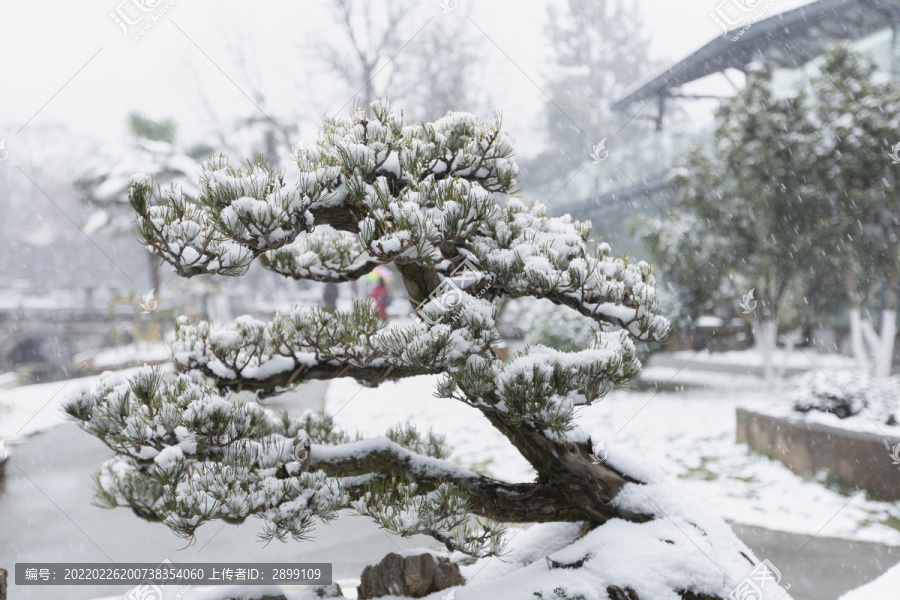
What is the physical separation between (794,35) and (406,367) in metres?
6.07

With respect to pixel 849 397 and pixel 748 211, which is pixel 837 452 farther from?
pixel 748 211

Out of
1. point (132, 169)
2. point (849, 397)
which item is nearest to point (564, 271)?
point (849, 397)

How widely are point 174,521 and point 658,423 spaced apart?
4.38 metres

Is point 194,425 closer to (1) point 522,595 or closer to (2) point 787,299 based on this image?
(1) point 522,595

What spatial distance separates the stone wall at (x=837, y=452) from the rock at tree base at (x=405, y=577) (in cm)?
259

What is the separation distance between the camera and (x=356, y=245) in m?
1.65

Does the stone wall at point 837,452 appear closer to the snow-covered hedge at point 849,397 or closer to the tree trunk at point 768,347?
the snow-covered hedge at point 849,397

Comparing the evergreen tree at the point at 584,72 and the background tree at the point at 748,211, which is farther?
the evergreen tree at the point at 584,72

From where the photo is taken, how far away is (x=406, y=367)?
1.47m

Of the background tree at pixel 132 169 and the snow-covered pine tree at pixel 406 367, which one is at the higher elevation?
the background tree at pixel 132 169

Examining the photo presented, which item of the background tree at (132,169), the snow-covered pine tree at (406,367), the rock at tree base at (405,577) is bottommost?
the rock at tree base at (405,577)

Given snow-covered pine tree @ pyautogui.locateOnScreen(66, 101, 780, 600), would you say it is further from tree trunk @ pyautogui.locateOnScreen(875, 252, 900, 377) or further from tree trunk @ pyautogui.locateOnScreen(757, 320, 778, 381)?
tree trunk @ pyautogui.locateOnScreen(757, 320, 778, 381)

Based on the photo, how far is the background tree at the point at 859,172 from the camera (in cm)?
438

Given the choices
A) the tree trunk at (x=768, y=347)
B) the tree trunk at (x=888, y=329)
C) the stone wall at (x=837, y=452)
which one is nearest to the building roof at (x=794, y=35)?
the tree trunk at (x=888, y=329)
